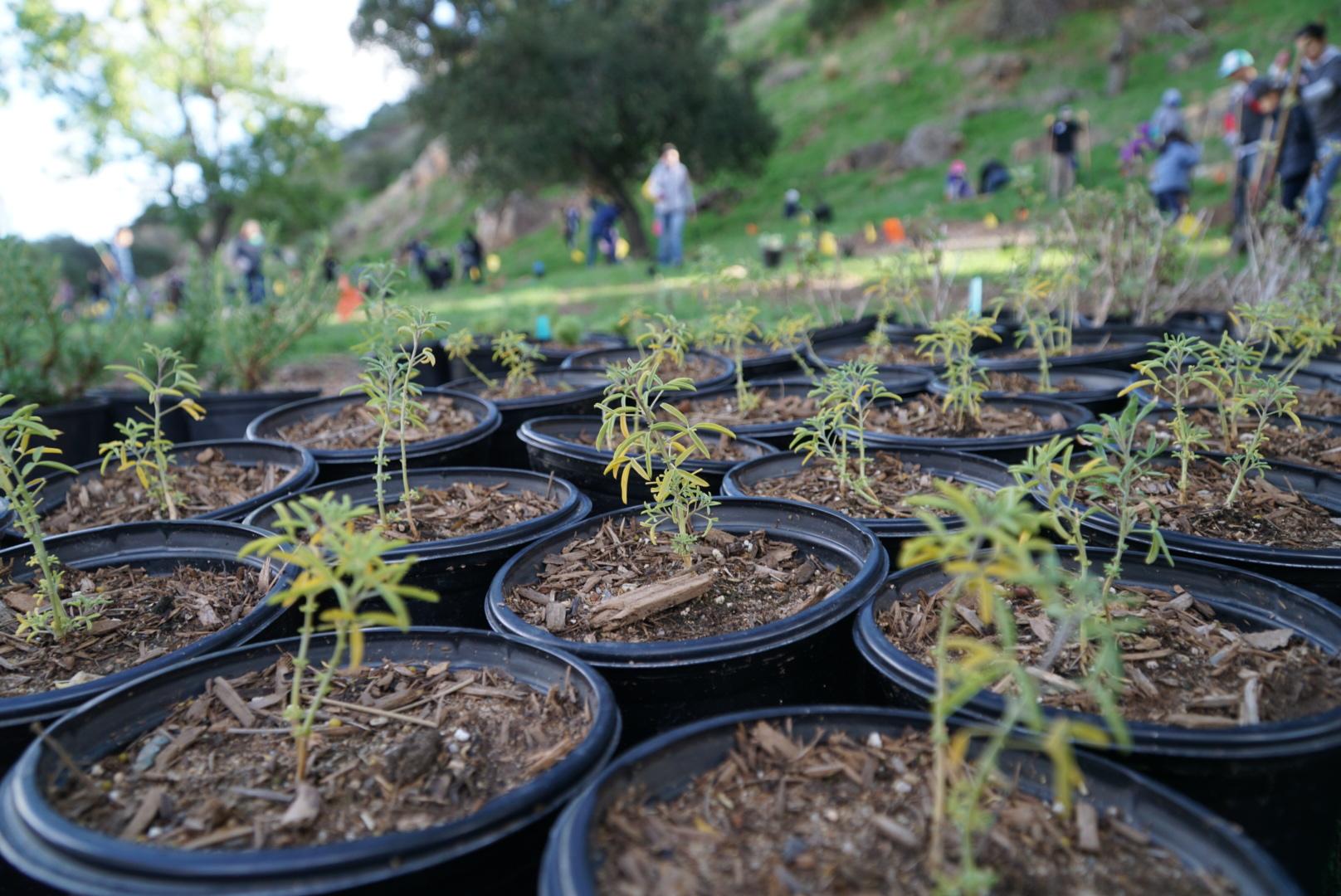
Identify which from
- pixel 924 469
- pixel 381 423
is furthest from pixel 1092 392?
pixel 381 423

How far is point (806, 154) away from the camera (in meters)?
22.6

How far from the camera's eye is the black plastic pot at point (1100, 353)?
12.3ft

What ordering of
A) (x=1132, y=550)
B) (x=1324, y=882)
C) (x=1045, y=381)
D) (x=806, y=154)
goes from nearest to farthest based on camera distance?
1. (x=1324, y=882)
2. (x=1132, y=550)
3. (x=1045, y=381)
4. (x=806, y=154)

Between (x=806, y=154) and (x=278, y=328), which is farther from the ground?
(x=806, y=154)

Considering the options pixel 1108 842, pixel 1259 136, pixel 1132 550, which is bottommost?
pixel 1108 842

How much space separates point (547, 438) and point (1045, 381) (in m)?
2.10

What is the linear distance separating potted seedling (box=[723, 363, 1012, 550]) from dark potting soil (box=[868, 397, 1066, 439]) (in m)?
0.23

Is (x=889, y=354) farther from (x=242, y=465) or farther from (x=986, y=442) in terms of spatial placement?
(x=242, y=465)

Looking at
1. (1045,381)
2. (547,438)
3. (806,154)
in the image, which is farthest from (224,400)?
(806,154)

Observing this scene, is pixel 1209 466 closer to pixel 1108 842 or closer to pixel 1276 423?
pixel 1276 423

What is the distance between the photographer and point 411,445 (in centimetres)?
296

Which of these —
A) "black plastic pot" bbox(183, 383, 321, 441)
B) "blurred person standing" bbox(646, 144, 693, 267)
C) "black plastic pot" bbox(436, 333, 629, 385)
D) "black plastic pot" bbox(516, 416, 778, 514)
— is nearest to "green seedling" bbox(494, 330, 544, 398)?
"black plastic pot" bbox(436, 333, 629, 385)

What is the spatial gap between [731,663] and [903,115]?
23307mm

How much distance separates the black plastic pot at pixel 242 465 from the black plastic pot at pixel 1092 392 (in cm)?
235
